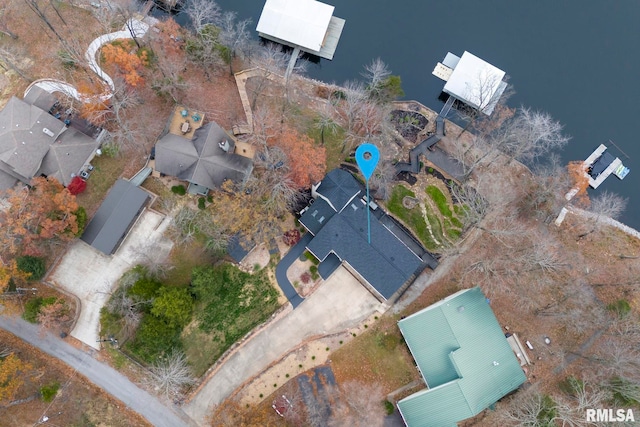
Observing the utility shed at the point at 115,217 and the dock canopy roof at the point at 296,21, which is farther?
the dock canopy roof at the point at 296,21

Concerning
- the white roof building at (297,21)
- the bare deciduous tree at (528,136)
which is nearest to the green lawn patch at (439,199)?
the bare deciduous tree at (528,136)

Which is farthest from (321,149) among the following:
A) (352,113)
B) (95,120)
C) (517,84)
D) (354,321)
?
(517,84)

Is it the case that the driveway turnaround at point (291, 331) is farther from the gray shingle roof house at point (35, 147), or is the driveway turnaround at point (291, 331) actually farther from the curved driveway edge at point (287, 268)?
the gray shingle roof house at point (35, 147)

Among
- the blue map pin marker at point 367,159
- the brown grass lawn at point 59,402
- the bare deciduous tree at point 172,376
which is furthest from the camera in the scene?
the blue map pin marker at point 367,159

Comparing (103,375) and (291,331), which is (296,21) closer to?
(291,331)

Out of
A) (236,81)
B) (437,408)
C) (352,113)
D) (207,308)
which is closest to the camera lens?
(437,408)

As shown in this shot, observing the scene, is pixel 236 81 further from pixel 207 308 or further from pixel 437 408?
pixel 437 408
